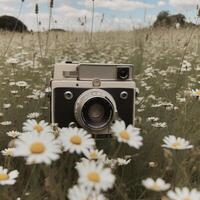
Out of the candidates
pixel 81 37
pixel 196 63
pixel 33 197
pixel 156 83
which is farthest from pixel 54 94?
pixel 81 37

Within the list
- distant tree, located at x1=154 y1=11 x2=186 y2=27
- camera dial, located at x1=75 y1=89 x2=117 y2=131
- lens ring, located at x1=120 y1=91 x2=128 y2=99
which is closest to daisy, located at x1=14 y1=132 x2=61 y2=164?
camera dial, located at x1=75 y1=89 x2=117 y2=131

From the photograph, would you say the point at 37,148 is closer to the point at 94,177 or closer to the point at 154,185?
the point at 94,177

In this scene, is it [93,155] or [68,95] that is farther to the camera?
[68,95]

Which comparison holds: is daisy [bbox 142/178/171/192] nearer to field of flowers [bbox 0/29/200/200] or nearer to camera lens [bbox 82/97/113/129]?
field of flowers [bbox 0/29/200/200]

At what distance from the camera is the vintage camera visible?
222 centimetres

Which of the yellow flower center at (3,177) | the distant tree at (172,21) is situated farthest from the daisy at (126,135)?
the distant tree at (172,21)

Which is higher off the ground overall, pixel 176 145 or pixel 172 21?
pixel 172 21

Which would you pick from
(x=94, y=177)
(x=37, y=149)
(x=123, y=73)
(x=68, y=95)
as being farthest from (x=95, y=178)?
(x=123, y=73)

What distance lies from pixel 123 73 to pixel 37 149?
4.47 feet

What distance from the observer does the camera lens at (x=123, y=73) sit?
2467mm

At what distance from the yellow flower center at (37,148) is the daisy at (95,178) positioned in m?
0.11

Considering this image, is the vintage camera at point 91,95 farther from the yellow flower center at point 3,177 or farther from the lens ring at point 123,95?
the yellow flower center at point 3,177

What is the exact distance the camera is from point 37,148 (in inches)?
46.2

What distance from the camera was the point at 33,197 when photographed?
1513 millimetres
